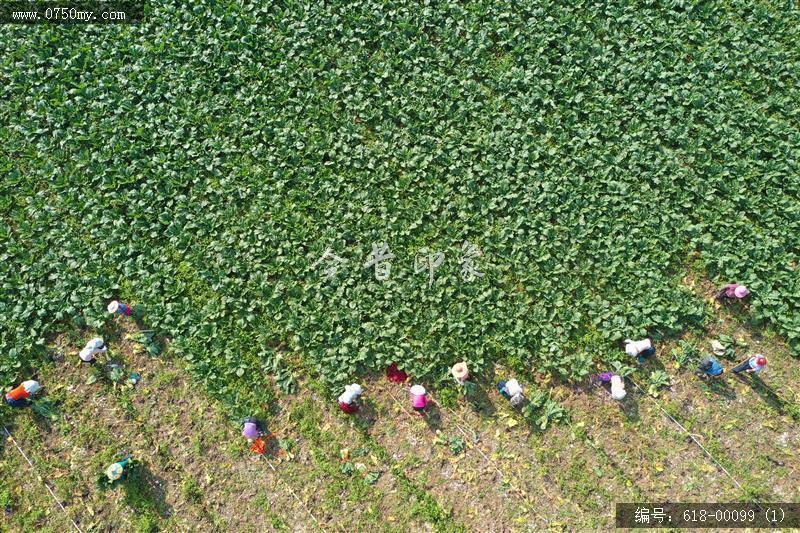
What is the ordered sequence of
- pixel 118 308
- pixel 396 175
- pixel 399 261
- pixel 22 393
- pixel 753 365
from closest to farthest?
pixel 753 365 < pixel 22 393 < pixel 118 308 < pixel 399 261 < pixel 396 175

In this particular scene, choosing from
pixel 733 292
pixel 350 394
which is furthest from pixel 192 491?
pixel 733 292

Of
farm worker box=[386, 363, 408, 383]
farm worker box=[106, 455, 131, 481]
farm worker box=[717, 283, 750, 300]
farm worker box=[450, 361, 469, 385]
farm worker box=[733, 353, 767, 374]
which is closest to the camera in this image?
farm worker box=[733, 353, 767, 374]

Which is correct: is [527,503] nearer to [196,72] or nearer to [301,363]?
[301,363]

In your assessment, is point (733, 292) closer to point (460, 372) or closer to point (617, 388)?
point (617, 388)

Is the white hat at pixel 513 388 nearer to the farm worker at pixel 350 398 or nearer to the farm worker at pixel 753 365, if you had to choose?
the farm worker at pixel 350 398

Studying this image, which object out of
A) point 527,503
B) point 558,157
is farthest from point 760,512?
point 558,157

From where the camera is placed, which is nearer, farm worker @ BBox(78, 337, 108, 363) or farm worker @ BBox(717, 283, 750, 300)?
farm worker @ BBox(717, 283, 750, 300)

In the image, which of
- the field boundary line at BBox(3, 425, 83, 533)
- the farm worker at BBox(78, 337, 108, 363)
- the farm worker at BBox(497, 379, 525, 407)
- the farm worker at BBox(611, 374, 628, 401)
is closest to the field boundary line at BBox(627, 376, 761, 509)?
the farm worker at BBox(611, 374, 628, 401)

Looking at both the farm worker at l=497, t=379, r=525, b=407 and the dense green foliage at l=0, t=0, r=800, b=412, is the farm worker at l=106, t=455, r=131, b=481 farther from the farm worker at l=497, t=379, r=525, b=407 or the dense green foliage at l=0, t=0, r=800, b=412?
the farm worker at l=497, t=379, r=525, b=407
